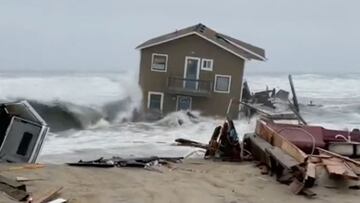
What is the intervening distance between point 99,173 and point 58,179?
1.15 meters

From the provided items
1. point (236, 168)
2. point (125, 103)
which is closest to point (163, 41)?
point (125, 103)

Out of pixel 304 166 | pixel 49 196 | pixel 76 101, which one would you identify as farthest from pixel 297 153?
pixel 76 101


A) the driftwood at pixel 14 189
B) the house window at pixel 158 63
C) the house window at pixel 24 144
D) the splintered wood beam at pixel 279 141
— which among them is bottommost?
the house window at pixel 24 144

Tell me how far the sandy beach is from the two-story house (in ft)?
78.2

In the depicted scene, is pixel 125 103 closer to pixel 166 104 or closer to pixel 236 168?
pixel 166 104

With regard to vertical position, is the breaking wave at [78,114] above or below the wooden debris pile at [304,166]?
below

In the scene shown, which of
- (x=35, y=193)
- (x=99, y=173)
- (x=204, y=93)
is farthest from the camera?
(x=204, y=93)

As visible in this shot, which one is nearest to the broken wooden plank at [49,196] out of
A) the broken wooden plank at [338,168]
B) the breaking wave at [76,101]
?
the broken wooden plank at [338,168]

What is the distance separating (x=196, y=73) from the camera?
3675 cm

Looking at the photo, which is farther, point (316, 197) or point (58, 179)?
point (58, 179)

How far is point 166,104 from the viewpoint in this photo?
36.7 metres

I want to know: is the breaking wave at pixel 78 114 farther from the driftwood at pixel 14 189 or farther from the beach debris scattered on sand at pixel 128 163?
the driftwood at pixel 14 189

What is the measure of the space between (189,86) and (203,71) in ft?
3.98

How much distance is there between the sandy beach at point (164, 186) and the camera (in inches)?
384
